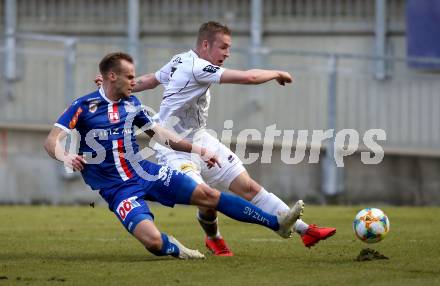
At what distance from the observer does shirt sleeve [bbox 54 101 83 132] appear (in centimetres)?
1002

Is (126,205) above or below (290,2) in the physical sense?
below

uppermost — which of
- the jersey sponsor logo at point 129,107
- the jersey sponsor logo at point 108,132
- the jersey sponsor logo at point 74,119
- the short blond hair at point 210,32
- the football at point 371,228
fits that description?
the short blond hair at point 210,32

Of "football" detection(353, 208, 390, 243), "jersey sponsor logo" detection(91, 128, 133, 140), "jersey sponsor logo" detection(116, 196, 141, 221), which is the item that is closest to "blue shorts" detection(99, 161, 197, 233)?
"jersey sponsor logo" detection(116, 196, 141, 221)

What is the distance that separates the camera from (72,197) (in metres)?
19.0

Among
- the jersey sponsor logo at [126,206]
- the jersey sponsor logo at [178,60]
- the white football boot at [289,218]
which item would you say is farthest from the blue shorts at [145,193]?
the jersey sponsor logo at [178,60]

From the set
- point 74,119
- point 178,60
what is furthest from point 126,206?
point 178,60

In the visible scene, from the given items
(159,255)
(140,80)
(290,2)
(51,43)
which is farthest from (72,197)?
(159,255)

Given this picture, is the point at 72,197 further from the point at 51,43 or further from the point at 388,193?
the point at 388,193

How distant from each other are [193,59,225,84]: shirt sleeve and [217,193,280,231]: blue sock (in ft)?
3.76

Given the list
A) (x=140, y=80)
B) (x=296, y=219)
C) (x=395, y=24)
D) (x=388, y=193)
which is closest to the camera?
(x=296, y=219)

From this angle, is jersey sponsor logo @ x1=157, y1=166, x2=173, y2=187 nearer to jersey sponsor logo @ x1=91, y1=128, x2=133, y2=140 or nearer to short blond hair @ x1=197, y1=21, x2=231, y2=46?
jersey sponsor logo @ x1=91, y1=128, x2=133, y2=140

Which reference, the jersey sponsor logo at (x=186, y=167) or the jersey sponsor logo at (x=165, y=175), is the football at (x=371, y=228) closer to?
the jersey sponsor logo at (x=186, y=167)

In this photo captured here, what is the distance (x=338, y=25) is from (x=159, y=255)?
1047cm

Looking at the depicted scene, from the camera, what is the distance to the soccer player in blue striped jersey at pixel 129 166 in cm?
995
